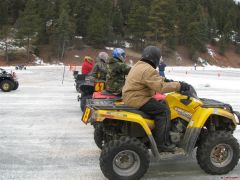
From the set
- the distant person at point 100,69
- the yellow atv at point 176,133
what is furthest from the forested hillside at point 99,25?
the yellow atv at point 176,133

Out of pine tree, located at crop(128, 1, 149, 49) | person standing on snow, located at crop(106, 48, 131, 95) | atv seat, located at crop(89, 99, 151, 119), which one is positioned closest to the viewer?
atv seat, located at crop(89, 99, 151, 119)

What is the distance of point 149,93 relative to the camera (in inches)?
244

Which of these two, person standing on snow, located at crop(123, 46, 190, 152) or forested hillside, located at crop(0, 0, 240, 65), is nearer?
person standing on snow, located at crop(123, 46, 190, 152)

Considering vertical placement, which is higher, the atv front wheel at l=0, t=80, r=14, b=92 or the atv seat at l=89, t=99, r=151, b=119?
the atv seat at l=89, t=99, r=151, b=119

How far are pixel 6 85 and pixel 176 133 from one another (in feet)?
46.6

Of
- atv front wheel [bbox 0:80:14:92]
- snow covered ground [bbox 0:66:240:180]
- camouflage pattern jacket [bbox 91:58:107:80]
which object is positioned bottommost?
snow covered ground [bbox 0:66:240:180]

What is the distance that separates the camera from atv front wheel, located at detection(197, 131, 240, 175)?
6332 mm

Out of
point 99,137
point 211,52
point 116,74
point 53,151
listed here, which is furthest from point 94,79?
point 211,52

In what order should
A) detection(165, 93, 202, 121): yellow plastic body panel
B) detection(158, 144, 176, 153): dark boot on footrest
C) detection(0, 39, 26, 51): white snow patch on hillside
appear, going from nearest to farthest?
detection(158, 144, 176, 153): dark boot on footrest, detection(165, 93, 202, 121): yellow plastic body panel, detection(0, 39, 26, 51): white snow patch on hillside

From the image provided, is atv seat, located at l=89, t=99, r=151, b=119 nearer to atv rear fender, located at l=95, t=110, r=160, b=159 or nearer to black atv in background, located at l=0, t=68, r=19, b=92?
atv rear fender, located at l=95, t=110, r=160, b=159

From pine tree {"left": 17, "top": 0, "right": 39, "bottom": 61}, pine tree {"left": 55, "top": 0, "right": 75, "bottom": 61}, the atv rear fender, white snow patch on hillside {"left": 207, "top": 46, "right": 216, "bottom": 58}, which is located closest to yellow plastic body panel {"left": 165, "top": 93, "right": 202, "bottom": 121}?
the atv rear fender

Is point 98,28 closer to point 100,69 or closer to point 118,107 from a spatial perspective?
point 100,69

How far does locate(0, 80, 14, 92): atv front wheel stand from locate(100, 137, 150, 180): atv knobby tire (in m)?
14.1

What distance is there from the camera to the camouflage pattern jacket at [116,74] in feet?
29.9
